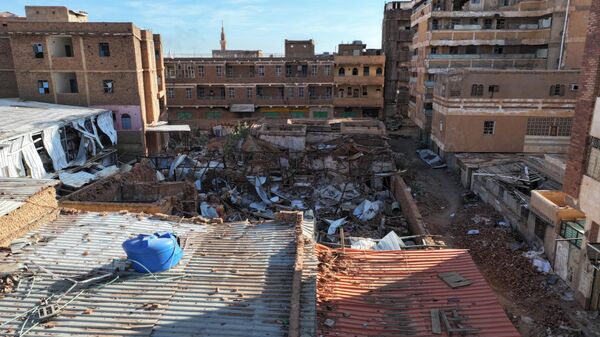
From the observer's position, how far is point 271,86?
5412 centimetres

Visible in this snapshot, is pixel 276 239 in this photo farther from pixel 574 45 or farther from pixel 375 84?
pixel 375 84

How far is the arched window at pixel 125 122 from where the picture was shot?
36.4m

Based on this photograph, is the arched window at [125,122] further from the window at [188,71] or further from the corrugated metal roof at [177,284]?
the corrugated metal roof at [177,284]

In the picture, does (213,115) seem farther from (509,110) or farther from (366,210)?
(509,110)

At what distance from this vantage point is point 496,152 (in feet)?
105

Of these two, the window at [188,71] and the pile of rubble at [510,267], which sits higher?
the window at [188,71]

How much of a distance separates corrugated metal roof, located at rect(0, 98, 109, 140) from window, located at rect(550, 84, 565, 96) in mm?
32535

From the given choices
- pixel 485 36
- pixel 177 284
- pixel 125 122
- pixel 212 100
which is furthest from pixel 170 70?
pixel 177 284

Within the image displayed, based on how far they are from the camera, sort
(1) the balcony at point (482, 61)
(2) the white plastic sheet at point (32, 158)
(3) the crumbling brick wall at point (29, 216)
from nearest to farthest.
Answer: (3) the crumbling brick wall at point (29, 216) → (2) the white plastic sheet at point (32, 158) → (1) the balcony at point (482, 61)

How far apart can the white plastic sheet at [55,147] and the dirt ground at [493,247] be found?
22521mm

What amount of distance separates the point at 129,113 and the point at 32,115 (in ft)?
26.3

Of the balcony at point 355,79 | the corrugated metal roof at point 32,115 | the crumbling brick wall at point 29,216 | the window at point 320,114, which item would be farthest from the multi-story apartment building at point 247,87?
the crumbling brick wall at point 29,216

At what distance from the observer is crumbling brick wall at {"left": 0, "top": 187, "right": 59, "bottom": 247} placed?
1135 cm

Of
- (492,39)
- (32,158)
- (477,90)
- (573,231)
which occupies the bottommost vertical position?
(573,231)
